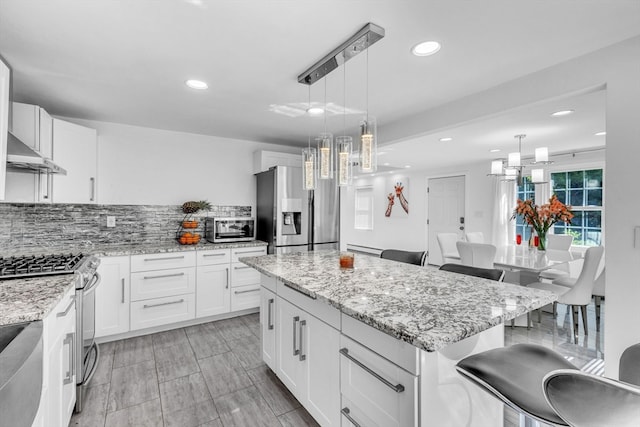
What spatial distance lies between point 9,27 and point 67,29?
0.30 metres

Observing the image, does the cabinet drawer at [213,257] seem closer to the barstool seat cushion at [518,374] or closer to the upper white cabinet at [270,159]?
the upper white cabinet at [270,159]

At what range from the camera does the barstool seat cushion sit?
0.99 meters

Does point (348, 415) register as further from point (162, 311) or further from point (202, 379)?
point (162, 311)

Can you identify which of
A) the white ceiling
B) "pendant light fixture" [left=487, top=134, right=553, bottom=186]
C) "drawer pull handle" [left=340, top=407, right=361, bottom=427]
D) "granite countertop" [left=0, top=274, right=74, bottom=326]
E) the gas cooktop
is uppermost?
the white ceiling

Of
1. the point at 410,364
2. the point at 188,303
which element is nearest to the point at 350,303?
the point at 410,364

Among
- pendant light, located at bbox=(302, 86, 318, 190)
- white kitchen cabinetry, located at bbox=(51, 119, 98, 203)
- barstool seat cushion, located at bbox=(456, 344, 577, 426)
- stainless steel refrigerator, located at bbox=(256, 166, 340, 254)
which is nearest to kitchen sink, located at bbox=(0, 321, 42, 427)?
barstool seat cushion, located at bbox=(456, 344, 577, 426)

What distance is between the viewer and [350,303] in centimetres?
127

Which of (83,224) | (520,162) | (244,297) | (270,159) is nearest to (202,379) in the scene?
(244,297)

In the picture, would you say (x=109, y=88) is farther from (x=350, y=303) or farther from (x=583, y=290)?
(x=583, y=290)

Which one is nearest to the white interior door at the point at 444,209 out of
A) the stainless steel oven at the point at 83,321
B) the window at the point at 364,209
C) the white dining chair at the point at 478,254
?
the window at the point at 364,209

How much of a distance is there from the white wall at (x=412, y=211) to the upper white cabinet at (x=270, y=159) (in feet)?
2.93

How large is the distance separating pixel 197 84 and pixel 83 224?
217 cm

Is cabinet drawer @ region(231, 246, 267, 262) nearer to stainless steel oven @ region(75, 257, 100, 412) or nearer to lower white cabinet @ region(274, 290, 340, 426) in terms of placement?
stainless steel oven @ region(75, 257, 100, 412)

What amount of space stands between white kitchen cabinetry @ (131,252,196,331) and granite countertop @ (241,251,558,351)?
1.46 metres
